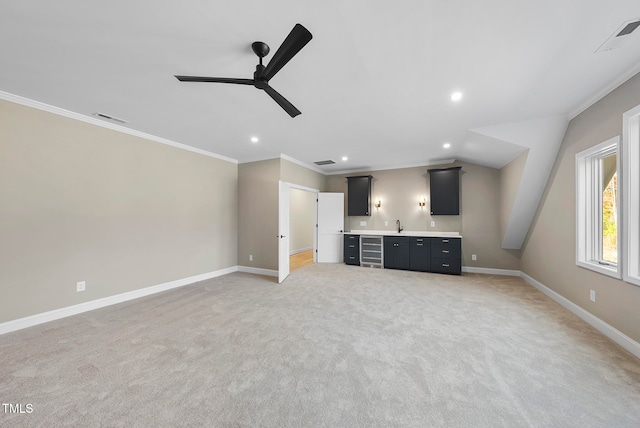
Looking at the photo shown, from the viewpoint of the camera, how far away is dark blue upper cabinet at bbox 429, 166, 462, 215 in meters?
5.40

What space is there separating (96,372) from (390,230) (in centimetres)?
587

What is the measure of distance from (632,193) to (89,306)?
6539 mm

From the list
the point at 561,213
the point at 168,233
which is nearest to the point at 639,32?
the point at 561,213

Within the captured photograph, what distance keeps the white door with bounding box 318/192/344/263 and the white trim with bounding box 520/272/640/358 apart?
14.1 feet

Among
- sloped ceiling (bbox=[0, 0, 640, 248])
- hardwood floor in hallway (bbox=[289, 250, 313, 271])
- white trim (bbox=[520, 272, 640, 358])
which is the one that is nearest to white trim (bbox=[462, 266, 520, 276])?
white trim (bbox=[520, 272, 640, 358])

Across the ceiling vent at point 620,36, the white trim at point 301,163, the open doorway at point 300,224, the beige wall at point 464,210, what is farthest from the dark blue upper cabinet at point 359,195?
the ceiling vent at point 620,36

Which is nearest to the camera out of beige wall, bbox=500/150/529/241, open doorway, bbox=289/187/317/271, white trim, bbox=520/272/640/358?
white trim, bbox=520/272/640/358

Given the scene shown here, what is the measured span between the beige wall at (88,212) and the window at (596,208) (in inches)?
242

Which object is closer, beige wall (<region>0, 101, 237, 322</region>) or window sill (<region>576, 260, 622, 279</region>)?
window sill (<region>576, 260, 622, 279</region>)

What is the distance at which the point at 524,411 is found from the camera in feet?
5.10

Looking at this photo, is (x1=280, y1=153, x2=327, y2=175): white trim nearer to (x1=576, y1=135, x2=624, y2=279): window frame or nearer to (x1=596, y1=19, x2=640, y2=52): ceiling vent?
(x1=596, y1=19, x2=640, y2=52): ceiling vent

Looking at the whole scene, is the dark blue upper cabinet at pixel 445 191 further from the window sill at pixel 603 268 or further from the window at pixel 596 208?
the window sill at pixel 603 268

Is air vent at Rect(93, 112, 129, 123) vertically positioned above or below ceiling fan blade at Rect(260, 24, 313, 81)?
above

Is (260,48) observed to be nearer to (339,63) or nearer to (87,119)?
(339,63)
